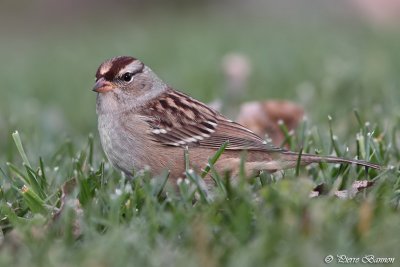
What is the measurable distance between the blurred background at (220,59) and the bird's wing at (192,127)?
1.15m

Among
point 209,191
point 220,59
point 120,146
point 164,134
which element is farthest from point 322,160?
point 220,59

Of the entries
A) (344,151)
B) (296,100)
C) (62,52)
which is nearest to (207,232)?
(344,151)

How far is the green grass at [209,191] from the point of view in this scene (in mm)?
3174

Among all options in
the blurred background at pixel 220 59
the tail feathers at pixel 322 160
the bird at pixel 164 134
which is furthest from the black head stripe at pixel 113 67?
the tail feathers at pixel 322 160

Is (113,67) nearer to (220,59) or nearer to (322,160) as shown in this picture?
(322,160)

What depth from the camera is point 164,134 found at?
4.81m

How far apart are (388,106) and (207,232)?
3652mm

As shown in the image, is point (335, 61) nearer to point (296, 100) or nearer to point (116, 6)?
point (296, 100)

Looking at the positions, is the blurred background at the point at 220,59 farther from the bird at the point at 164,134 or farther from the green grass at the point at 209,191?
A: the bird at the point at 164,134

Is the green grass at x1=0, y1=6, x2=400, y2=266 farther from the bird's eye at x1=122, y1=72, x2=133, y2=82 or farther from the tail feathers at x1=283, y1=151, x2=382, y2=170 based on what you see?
the bird's eye at x1=122, y1=72, x2=133, y2=82

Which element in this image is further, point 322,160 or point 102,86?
point 102,86

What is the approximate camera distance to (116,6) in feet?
60.6

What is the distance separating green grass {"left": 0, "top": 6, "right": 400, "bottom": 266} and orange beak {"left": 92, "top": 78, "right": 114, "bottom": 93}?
0.96 feet

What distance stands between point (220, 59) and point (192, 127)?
16.2 feet
